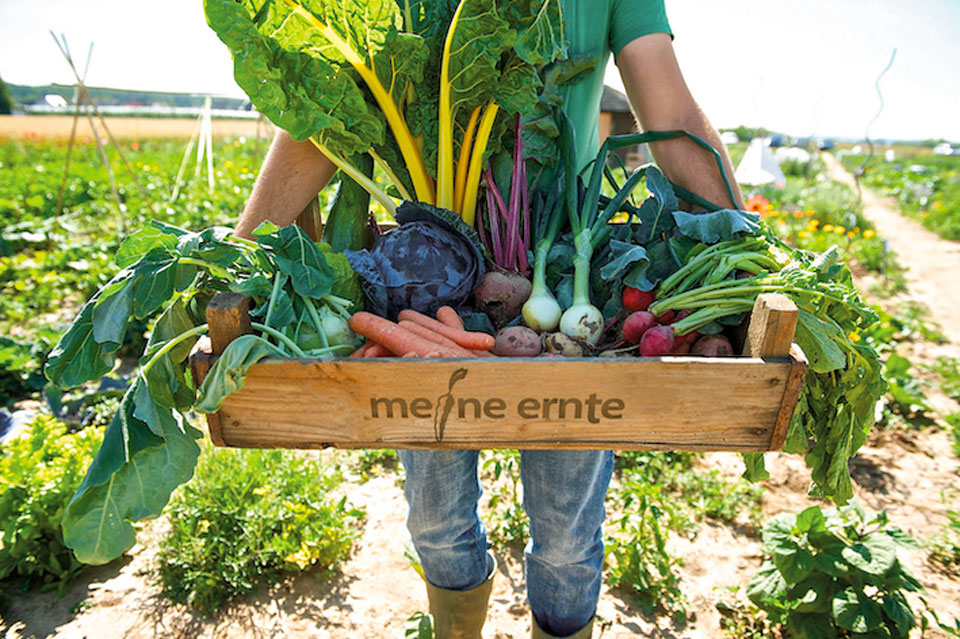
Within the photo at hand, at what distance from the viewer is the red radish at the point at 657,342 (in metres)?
1.34

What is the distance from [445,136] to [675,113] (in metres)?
0.63

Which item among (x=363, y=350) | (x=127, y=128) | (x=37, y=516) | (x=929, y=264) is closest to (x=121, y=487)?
(x=363, y=350)

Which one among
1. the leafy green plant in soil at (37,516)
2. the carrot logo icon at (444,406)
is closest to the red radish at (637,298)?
the carrot logo icon at (444,406)

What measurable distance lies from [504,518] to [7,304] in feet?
15.7

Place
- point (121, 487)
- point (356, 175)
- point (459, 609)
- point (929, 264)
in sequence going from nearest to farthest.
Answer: point (121, 487)
point (356, 175)
point (459, 609)
point (929, 264)

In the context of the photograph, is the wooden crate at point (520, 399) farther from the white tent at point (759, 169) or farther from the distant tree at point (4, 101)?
the distant tree at point (4, 101)

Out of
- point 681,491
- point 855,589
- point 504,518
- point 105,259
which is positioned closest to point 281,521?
point 504,518

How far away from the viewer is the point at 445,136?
1.62 m

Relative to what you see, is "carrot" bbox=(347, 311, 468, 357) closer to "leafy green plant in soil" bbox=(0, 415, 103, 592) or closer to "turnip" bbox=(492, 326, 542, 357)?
"turnip" bbox=(492, 326, 542, 357)

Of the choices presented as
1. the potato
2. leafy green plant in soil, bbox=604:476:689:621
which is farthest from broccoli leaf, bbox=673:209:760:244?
leafy green plant in soil, bbox=604:476:689:621

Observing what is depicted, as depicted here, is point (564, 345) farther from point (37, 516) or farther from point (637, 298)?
point (37, 516)

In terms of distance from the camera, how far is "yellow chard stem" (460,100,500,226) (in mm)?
1658

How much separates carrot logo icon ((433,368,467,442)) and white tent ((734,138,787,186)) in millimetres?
6626

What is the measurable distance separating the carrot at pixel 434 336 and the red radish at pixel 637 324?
368 mm
